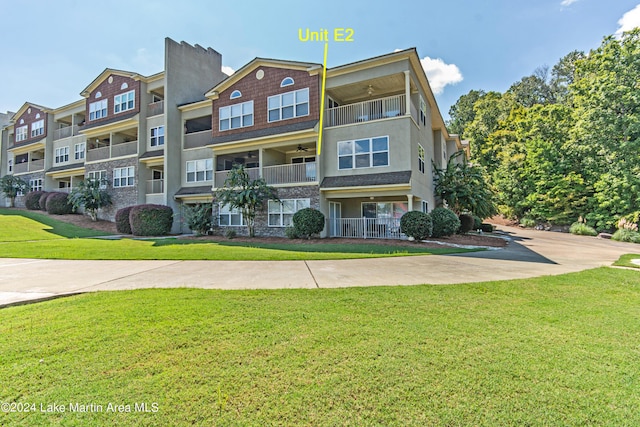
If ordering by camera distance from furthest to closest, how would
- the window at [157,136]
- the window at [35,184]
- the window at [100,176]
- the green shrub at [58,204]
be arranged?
the window at [35,184]
the green shrub at [58,204]
the window at [100,176]
the window at [157,136]

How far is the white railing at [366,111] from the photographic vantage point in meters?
16.8

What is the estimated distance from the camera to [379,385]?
9.52ft

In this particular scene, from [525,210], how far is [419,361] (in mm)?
38981

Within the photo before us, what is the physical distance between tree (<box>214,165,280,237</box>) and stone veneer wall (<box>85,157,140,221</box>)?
370 inches

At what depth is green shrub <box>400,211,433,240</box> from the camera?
1470 cm

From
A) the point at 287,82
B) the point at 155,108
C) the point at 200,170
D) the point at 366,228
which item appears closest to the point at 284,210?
the point at 366,228

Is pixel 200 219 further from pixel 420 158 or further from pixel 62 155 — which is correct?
pixel 62 155

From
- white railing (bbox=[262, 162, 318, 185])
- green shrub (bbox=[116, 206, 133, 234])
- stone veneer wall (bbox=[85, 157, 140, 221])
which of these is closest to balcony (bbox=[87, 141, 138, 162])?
stone veneer wall (bbox=[85, 157, 140, 221])

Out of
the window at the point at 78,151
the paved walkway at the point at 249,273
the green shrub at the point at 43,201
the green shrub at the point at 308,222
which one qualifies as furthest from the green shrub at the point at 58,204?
the green shrub at the point at 308,222

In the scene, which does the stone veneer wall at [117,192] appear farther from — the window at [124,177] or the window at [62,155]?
the window at [62,155]

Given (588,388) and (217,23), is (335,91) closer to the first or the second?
(217,23)

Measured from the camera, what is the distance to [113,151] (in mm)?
25266

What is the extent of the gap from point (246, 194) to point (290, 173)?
292 centimetres

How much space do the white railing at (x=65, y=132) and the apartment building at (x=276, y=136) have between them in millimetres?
1756
